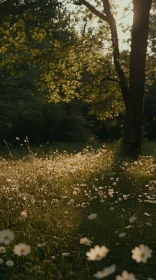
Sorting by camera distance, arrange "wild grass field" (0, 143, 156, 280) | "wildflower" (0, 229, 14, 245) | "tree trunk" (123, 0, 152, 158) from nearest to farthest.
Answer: "wildflower" (0, 229, 14, 245), "wild grass field" (0, 143, 156, 280), "tree trunk" (123, 0, 152, 158)

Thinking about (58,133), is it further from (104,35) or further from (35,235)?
(35,235)

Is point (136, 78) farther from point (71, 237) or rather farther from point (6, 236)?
point (6, 236)

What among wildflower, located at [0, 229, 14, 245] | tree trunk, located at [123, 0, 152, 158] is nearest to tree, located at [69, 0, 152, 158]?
tree trunk, located at [123, 0, 152, 158]

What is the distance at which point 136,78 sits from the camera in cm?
1403

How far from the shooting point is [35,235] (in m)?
4.52

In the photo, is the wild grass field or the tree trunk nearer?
the wild grass field

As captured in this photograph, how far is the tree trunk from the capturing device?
45.0 feet

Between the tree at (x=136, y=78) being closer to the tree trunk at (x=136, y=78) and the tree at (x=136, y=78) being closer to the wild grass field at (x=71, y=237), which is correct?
the tree trunk at (x=136, y=78)

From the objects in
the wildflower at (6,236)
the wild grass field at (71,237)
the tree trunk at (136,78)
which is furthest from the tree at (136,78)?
the wildflower at (6,236)

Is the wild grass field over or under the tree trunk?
under

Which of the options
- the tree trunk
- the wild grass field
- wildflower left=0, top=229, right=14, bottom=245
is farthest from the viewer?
the tree trunk

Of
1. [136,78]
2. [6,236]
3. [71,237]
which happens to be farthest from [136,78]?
[6,236]

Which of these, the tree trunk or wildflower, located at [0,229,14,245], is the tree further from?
wildflower, located at [0,229,14,245]

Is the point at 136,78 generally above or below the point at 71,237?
→ above
